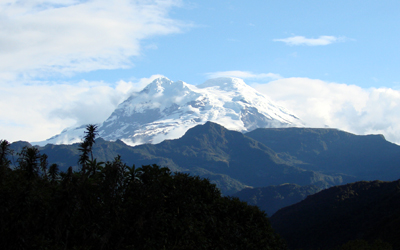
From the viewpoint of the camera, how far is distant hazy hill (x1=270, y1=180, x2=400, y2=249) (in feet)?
424

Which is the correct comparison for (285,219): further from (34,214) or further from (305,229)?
(34,214)

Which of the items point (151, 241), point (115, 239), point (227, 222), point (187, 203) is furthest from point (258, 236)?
point (115, 239)

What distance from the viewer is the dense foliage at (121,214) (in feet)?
183

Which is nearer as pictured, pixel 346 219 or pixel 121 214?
pixel 121 214

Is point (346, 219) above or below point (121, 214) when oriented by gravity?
below

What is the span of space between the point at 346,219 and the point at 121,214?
117916 millimetres

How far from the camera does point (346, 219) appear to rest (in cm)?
15712

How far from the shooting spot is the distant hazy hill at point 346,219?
424ft

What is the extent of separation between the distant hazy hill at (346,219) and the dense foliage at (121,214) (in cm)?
5840

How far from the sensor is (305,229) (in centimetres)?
Answer: 16375

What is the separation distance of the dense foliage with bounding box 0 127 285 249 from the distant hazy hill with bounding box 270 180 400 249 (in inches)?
2299

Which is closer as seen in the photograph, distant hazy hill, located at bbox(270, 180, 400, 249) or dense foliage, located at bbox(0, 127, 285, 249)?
dense foliage, located at bbox(0, 127, 285, 249)

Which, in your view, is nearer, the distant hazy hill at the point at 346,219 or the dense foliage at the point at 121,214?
the dense foliage at the point at 121,214

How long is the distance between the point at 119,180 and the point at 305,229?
375ft
